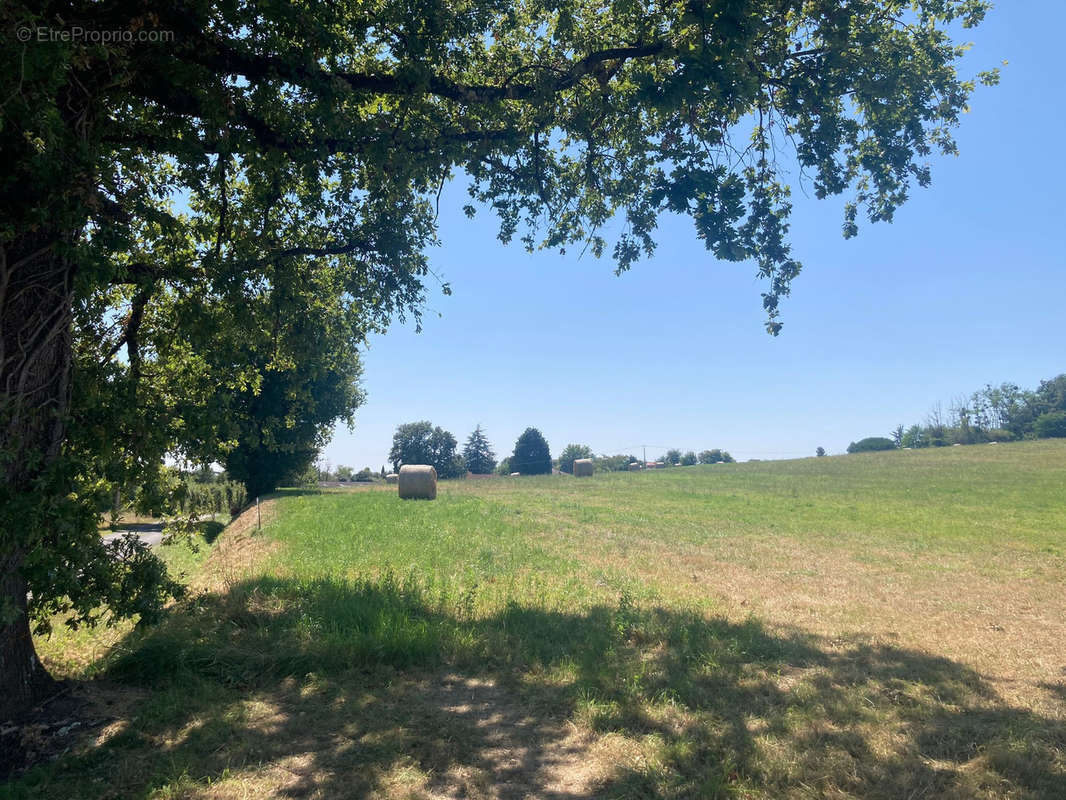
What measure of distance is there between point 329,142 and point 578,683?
24.1 ft

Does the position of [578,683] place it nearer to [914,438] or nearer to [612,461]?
[612,461]

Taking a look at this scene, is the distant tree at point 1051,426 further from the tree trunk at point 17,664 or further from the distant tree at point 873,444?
the tree trunk at point 17,664

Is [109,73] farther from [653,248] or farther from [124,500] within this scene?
[653,248]

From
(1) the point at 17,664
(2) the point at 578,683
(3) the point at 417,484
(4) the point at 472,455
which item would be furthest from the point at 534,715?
(4) the point at 472,455

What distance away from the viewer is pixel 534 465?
348 feet

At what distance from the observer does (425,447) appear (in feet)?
365

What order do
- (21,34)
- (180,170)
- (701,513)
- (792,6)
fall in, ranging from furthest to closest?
(701,513)
(792,6)
(180,170)
(21,34)

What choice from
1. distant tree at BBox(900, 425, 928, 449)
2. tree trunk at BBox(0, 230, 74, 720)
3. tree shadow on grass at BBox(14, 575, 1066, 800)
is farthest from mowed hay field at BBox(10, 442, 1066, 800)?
distant tree at BBox(900, 425, 928, 449)

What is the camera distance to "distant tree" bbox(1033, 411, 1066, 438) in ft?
277

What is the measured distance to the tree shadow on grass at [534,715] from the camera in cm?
438

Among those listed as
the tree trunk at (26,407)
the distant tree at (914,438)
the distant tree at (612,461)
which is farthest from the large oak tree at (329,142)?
the distant tree at (914,438)

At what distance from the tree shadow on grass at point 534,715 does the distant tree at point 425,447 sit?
102813mm

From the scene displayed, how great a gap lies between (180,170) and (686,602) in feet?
31.6

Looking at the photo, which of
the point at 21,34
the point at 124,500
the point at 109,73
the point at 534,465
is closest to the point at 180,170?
the point at 109,73
